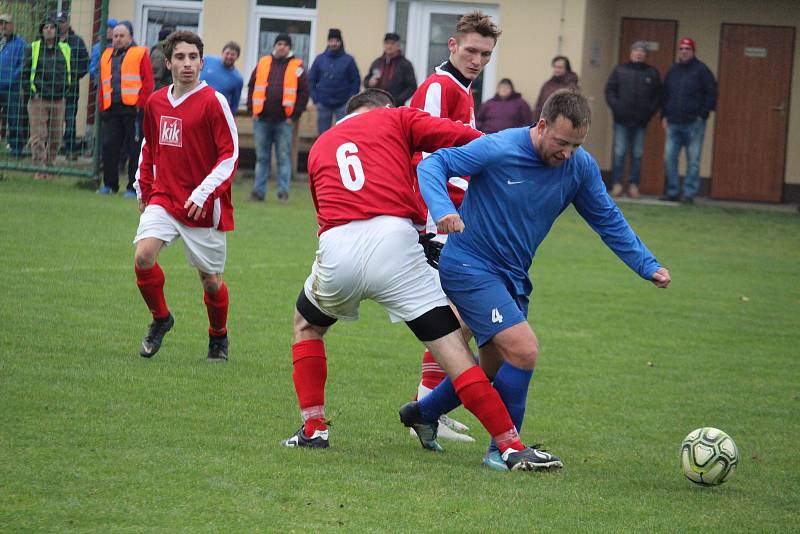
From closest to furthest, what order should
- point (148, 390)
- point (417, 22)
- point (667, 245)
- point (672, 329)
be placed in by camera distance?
point (148, 390)
point (672, 329)
point (667, 245)
point (417, 22)

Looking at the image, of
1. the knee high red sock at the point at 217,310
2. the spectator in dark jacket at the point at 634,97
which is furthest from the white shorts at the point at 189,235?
the spectator in dark jacket at the point at 634,97

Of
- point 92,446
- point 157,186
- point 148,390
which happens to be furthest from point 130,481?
point 157,186

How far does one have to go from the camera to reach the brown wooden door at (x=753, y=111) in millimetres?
22375

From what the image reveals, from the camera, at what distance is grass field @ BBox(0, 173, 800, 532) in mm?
4902

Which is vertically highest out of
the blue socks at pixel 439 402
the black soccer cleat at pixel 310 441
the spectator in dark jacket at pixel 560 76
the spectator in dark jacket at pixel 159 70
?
the spectator in dark jacket at pixel 560 76

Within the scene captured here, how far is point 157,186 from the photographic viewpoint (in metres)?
7.85

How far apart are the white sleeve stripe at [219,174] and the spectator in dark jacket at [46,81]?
1064 centimetres

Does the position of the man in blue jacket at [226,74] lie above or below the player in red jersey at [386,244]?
above

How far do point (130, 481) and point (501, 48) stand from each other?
1779 cm

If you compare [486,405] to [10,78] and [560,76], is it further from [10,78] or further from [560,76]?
[560,76]

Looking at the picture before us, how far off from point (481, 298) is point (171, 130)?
2.87 m

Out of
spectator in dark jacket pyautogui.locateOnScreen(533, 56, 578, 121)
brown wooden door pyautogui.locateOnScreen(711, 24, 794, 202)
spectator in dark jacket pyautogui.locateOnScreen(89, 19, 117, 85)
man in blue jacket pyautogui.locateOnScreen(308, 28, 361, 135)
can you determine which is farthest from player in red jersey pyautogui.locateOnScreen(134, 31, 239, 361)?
brown wooden door pyautogui.locateOnScreen(711, 24, 794, 202)

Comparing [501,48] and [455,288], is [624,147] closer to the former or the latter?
[501,48]

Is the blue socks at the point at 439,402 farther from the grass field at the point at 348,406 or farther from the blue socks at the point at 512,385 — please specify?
the blue socks at the point at 512,385
